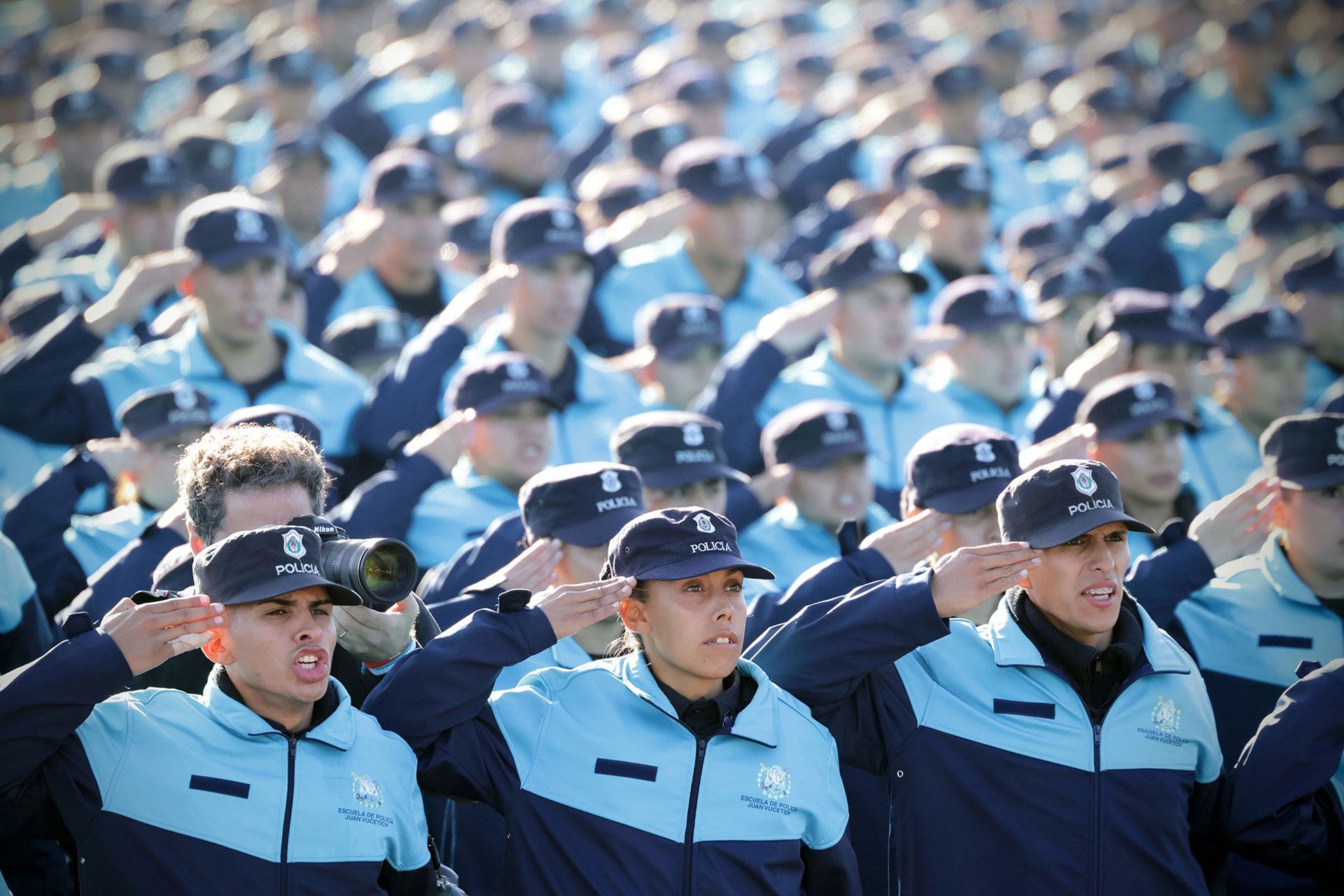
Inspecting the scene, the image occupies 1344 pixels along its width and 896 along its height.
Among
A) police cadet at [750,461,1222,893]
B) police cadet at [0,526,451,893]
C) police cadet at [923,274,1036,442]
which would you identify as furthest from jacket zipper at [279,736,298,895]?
police cadet at [923,274,1036,442]

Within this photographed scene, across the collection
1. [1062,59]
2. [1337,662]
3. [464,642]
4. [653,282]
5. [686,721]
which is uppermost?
[464,642]

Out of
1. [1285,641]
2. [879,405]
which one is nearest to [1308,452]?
[1285,641]

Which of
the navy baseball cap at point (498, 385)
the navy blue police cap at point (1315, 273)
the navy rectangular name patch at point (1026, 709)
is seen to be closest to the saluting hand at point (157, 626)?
the navy rectangular name patch at point (1026, 709)

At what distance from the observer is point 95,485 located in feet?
23.1

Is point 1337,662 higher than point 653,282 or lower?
higher

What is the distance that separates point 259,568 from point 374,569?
0.32 m

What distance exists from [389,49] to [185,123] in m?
3.21

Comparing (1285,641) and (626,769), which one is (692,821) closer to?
(626,769)

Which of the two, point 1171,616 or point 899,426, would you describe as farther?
point 899,426

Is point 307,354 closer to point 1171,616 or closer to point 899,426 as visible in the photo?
point 899,426

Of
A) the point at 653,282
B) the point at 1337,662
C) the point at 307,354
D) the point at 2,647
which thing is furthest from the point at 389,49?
the point at 1337,662

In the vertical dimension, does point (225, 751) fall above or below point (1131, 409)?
above

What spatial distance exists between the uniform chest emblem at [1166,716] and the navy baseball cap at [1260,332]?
15.5 feet

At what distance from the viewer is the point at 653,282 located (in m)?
10.8
